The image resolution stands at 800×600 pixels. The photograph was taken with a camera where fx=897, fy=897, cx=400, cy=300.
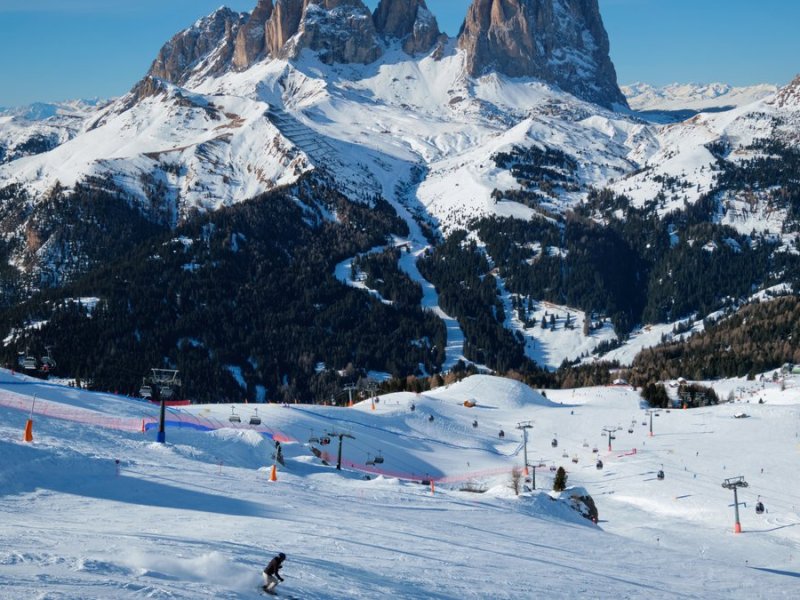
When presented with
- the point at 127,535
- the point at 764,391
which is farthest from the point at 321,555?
the point at 764,391

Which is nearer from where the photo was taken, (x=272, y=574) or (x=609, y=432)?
(x=272, y=574)

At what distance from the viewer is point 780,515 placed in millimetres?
75812

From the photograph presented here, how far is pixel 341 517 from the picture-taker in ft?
133

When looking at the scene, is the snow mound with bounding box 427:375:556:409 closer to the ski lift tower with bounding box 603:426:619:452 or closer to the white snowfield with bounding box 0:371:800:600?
the ski lift tower with bounding box 603:426:619:452

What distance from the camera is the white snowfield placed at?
87.3 feet

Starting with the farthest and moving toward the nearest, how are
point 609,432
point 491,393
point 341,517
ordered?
1. point 491,393
2. point 609,432
3. point 341,517

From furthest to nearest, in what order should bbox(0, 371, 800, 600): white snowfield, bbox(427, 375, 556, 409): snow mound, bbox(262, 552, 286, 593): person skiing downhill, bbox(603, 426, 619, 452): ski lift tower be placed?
bbox(427, 375, 556, 409): snow mound
bbox(603, 426, 619, 452): ski lift tower
bbox(0, 371, 800, 600): white snowfield
bbox(262, 552, 286, 593): person skiing downhill

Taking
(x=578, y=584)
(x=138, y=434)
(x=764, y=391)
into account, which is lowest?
(x=578, y=584)

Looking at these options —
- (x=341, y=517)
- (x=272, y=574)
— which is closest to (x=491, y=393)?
(x=341, y=517)

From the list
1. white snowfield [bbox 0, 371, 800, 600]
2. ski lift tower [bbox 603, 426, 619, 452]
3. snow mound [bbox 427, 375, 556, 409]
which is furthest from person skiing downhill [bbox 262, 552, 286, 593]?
snow mound [bbox 427, 375, 556, 409]

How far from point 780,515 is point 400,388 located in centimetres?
10021

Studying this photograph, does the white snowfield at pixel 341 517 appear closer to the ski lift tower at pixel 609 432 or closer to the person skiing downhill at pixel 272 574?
the person skiing downhill at pixel 272 574

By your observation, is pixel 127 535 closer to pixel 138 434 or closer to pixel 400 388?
pixel 138 434

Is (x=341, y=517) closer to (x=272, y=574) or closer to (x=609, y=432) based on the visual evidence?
(x=272, y=574)
